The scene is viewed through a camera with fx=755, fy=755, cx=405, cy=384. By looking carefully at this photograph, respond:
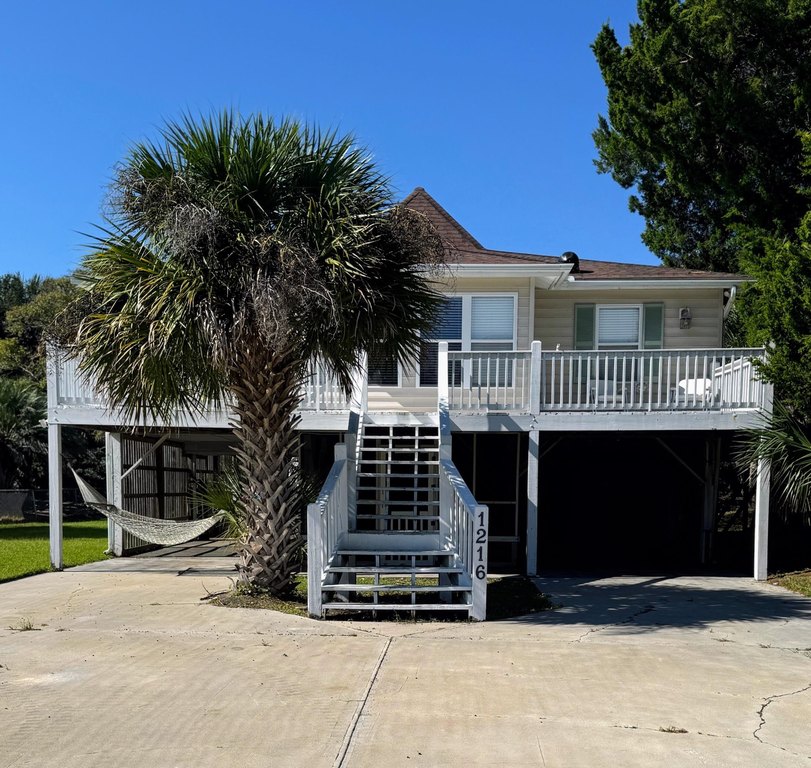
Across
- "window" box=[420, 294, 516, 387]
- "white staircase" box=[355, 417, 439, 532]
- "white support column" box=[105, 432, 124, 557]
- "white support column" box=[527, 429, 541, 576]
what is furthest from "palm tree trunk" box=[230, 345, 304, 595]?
"white support column" box=[105, 432, 124, 557]

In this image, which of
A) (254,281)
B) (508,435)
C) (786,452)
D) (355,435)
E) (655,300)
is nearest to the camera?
(254,281)

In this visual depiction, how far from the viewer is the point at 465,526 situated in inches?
349

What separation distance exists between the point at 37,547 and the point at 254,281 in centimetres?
1187

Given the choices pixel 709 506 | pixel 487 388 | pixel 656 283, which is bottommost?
pixel 709 506

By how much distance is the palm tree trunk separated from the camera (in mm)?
8969

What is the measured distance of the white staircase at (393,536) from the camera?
8.44m

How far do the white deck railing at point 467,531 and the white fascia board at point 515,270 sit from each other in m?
4.44

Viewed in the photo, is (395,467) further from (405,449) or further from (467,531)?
(467,531)

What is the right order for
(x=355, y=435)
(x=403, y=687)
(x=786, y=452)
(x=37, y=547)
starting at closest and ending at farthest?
1. (x=403, y=687)
2. (x=786, y=452)
3. (x=355, y=435)
4. (x=37, y=547)

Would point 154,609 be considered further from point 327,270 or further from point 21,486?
point 21,486

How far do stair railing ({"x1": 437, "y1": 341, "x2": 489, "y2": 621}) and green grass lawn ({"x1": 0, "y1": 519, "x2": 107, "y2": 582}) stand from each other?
7.03 meters

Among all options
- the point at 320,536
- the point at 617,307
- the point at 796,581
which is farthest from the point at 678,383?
the point at 320,536

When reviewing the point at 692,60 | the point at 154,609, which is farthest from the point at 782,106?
the point at 154,609

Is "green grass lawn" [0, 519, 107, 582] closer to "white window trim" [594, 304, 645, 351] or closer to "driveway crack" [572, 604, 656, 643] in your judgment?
"driveway crack" [572, 604, 656, 643]
